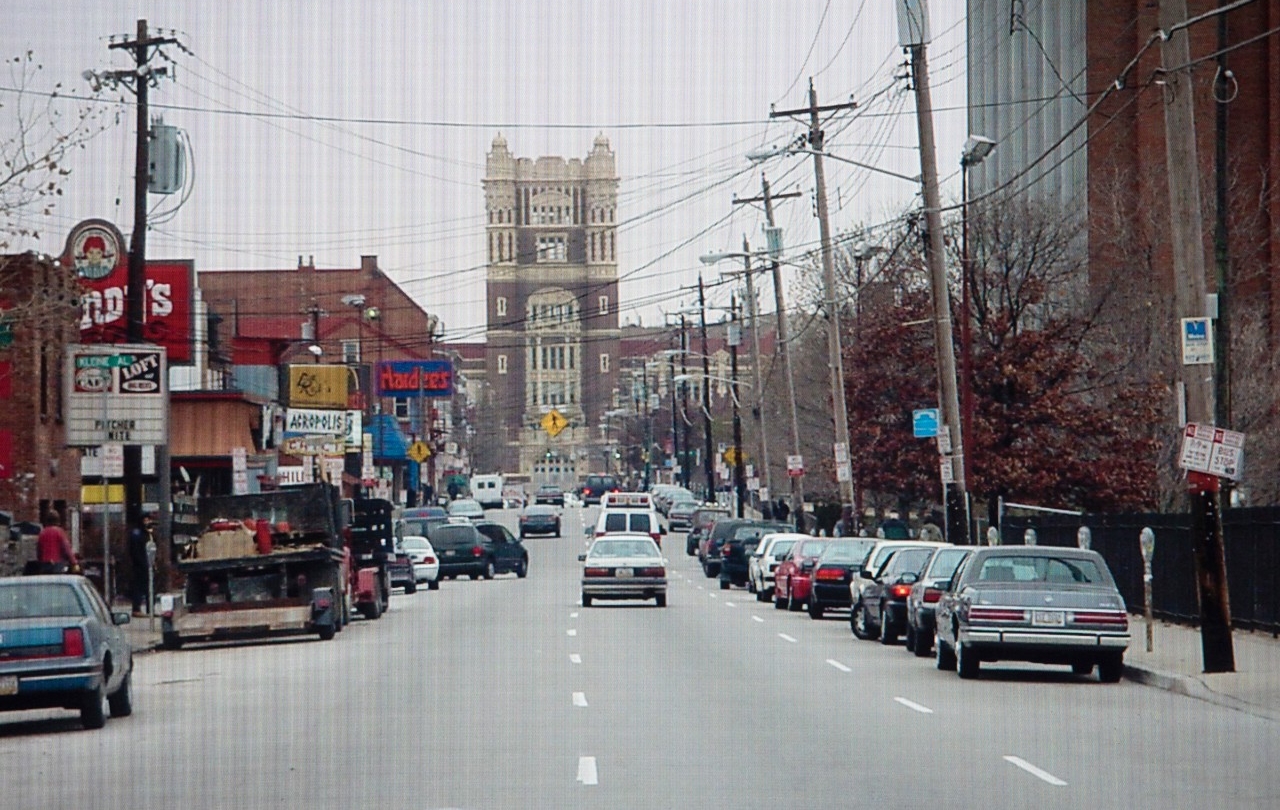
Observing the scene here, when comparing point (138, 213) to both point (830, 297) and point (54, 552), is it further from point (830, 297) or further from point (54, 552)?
point (830, 297)

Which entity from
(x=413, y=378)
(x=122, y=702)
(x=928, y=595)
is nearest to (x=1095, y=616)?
(x=928, y=595)

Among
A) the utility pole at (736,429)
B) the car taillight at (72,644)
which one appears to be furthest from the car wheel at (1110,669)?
the utility pole at (736,429)

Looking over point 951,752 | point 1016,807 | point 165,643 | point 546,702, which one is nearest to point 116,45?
point 165,643

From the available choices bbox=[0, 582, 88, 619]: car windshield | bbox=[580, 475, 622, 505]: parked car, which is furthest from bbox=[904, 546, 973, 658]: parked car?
bbox=[580, 475, 622, 505]: parked car

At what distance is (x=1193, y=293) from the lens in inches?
903

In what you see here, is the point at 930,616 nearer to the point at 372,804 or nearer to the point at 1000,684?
the point at 1000,684

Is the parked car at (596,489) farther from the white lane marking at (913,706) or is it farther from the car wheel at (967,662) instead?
the white lane marking at (913,706)

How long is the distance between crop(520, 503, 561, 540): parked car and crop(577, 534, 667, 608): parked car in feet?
169

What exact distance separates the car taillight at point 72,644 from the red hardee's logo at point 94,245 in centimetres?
3145

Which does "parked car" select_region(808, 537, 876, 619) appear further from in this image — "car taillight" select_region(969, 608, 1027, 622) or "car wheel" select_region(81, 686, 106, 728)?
"car wheel" select_region(81, 686, 106, 728)

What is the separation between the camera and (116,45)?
37812 mm

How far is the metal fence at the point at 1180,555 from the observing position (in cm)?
2925

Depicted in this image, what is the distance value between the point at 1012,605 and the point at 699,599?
24349 mm

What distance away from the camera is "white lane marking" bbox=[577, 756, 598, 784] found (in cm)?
1391
